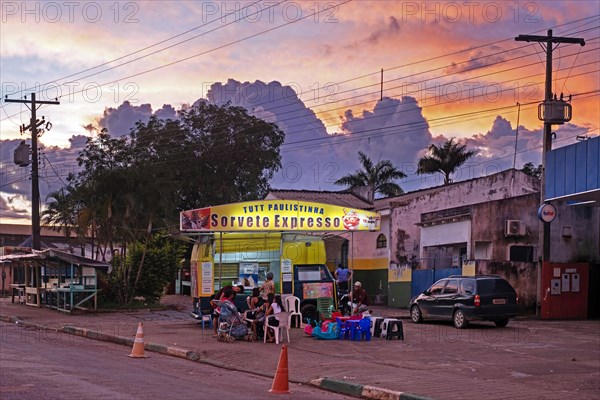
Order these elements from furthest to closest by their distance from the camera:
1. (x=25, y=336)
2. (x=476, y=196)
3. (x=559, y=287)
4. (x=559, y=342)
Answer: (x=476, y=196)
(x=559, y=287)
(x=25, y=336)
(x=559, y=342)

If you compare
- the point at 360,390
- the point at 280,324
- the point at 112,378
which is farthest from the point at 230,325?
the point at 360,390

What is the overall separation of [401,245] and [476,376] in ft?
79.5

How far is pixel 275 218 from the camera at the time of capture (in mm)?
24688

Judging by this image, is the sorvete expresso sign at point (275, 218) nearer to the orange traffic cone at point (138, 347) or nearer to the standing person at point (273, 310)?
the standing person at point (273, 310)

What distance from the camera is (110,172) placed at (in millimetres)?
33750

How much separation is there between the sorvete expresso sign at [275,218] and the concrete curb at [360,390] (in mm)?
10351

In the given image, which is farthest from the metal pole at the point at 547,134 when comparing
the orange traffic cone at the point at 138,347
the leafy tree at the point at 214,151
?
the leafy tree at the point at 214,151

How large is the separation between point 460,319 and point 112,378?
14191 mm

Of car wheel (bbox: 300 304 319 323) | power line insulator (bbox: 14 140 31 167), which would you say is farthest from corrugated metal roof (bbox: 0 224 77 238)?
car wheel (bbox: 300 304 319 323)

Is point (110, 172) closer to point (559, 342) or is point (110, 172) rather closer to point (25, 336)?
point (25, 336)

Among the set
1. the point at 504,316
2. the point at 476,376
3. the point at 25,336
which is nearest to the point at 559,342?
the point at 504,316

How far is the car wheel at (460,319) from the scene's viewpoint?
25203mm

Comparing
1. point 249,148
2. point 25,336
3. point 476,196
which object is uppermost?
point 249,148

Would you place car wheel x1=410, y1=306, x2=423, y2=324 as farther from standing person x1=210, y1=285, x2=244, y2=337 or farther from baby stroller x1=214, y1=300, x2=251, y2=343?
baby stroller x1=214, y1=300, x2=251, y2=343
